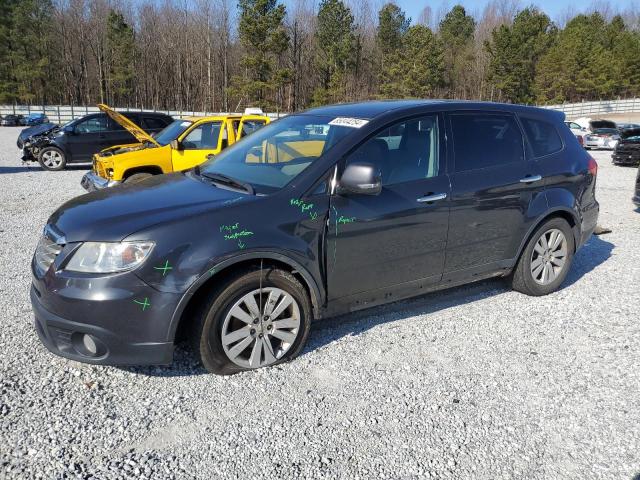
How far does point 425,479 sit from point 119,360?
187cm

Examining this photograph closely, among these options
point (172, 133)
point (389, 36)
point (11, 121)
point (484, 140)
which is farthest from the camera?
point (389, 36)

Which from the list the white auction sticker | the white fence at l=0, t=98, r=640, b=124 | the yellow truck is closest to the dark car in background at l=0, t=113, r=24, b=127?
the white fence at l=0, t=98, r=640, b=124

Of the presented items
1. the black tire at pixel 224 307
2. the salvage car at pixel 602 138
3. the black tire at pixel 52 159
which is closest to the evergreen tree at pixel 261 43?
the salvage car at pixel 602 138

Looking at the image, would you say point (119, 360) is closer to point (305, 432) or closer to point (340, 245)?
point (305, 432)

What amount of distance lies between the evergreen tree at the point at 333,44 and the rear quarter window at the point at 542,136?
165ft

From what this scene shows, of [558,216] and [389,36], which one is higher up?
[389,36]

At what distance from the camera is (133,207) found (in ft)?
11.0

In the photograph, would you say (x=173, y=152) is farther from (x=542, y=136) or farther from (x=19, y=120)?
(x=19, y=120)

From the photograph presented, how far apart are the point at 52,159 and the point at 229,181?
13046 millimetres

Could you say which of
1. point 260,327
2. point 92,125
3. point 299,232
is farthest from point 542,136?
point 92,125

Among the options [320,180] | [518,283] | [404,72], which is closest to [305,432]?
[320,180]

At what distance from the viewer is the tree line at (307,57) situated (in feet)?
181

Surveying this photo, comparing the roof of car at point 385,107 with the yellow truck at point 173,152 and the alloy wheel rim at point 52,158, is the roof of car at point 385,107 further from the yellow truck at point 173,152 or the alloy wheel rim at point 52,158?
the alloy wheel rim at point 52,158

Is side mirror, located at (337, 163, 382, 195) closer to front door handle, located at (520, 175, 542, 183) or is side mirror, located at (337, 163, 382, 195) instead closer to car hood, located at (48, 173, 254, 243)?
car hood, located at (48, 173, 254, 243)
